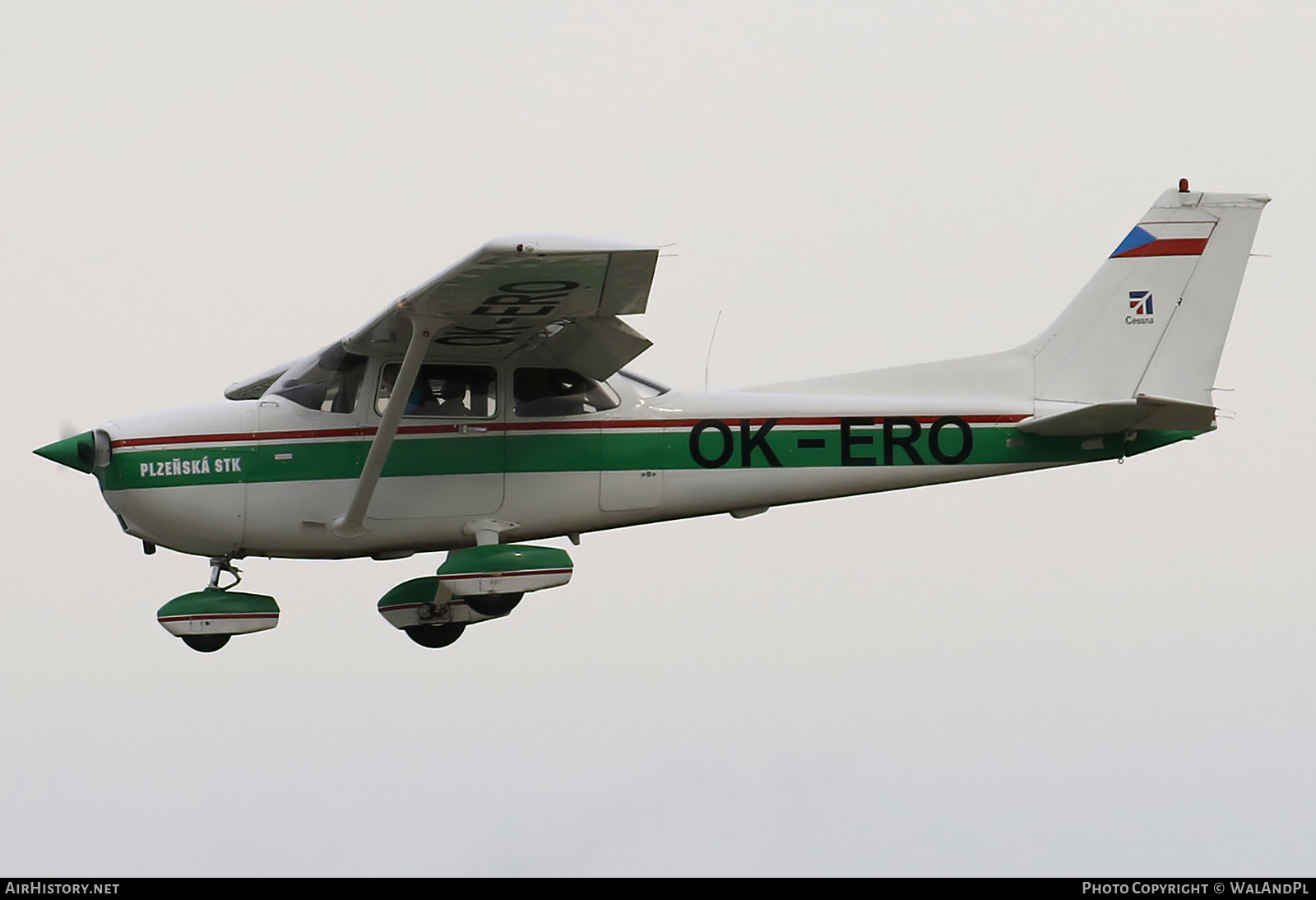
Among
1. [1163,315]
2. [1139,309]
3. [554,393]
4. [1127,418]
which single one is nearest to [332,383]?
[554,393]

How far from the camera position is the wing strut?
1061cm

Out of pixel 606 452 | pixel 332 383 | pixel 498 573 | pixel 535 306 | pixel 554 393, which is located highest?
pixel 535 306

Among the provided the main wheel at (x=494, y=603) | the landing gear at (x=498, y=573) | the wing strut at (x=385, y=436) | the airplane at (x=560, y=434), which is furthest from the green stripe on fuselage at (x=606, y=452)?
the main wheel at (x=494, y=603)

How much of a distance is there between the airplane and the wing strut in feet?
0.05

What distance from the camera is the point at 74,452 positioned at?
1122cm

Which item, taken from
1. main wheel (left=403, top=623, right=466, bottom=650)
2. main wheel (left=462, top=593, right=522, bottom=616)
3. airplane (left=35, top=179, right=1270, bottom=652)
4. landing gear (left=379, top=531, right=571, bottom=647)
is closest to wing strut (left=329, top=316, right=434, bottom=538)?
airplane (left=35, top=179, right=1270, bottom=652)

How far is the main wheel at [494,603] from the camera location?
11.3m

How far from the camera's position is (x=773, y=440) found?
11906 mm

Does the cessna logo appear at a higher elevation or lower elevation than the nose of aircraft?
higher

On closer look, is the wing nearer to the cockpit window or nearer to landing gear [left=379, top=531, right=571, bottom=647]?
the cockpit window

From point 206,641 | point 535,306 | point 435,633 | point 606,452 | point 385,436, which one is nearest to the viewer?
point 535,306

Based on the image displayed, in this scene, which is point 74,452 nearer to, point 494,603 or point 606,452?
point 494,603

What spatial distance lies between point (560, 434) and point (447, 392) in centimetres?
81

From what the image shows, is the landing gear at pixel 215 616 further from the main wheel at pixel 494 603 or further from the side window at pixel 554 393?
the side window at pixel 554 393
